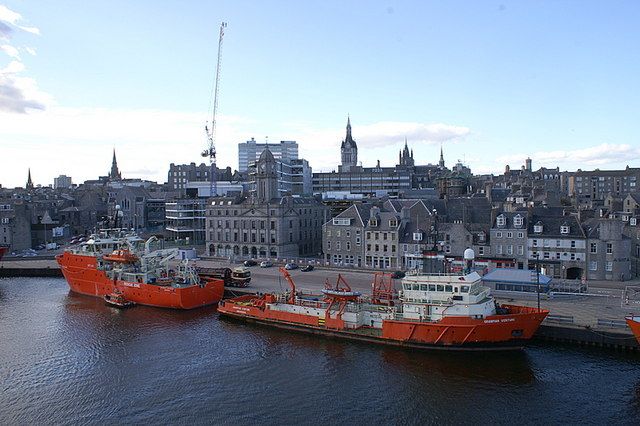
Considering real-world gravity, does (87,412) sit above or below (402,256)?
below

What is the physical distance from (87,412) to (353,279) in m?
39.1

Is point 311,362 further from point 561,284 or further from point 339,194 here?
point 339,194

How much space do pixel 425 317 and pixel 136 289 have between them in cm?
3471

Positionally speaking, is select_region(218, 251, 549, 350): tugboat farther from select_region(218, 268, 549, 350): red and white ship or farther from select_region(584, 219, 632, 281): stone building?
select_region(584, 219, 632, 281): stone building

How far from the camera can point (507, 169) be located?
193m

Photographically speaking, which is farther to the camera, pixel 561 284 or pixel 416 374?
pixel 561 284

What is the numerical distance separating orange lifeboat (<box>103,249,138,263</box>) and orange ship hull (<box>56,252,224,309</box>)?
2.29m

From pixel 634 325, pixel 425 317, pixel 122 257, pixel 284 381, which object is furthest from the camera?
pixel 122 257

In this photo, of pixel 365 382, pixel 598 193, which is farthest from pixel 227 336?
pixel 598 193

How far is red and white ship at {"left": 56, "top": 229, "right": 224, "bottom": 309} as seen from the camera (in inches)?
2345

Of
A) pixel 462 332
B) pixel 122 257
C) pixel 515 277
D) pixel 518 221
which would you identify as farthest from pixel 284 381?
pixel 518 221

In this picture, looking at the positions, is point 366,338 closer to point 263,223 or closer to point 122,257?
point 122,257

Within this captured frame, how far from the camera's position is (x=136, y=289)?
202 ft

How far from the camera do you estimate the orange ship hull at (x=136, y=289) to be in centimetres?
5869
